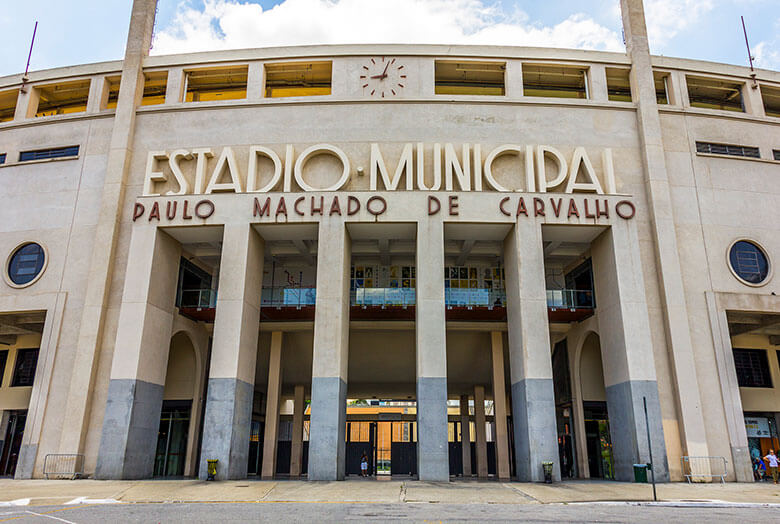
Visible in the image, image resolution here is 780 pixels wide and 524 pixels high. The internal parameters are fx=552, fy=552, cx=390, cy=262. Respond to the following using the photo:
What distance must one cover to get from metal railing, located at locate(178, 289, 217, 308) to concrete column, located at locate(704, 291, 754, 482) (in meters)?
24.0

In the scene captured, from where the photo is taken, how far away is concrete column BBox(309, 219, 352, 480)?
22328 millimetres

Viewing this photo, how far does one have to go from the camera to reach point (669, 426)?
923 inches

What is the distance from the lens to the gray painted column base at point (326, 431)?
22062 millimetres

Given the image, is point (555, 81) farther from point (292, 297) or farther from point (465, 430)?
point (465, 430)

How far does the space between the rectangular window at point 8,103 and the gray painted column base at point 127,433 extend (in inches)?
787

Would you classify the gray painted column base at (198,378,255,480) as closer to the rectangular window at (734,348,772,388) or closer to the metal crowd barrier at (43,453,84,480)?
the metal crowd barrier at (43,453,84,480)

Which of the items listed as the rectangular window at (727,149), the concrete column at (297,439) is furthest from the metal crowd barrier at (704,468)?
the concrete column at (297,439)

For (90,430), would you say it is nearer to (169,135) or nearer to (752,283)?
(169,135)

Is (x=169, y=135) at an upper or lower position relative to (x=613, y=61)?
lower

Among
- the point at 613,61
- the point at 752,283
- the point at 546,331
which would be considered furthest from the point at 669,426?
the point at 613,61

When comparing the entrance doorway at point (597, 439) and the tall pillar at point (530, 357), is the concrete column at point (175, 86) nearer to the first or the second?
the tall pillar at point (530, 357)

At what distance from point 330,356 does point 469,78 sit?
17.6 meters

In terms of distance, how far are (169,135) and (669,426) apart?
27.3 m

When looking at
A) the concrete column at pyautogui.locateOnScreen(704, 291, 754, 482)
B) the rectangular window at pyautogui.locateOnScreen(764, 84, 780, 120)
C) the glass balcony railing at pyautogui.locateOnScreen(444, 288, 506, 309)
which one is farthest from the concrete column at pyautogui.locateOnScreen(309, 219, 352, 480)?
the rectangular window at pyautogui.locateOnScreen(764, 84, 780, 120)
